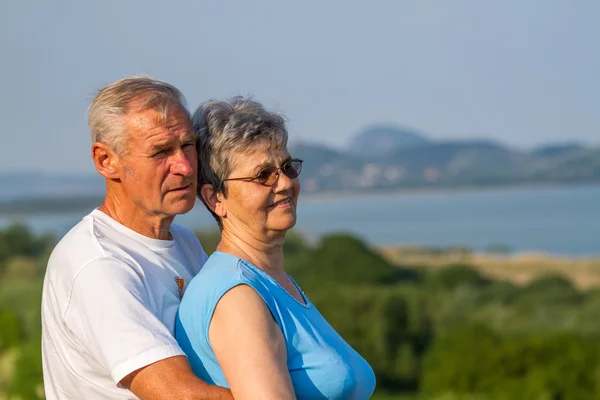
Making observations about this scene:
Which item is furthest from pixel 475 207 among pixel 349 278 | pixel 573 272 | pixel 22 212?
pixel 349 278

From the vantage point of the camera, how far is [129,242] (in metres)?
2.93

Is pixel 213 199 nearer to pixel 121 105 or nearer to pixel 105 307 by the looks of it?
pixel 121 105

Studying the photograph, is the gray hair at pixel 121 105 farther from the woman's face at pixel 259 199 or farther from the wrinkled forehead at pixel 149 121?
the woman's face at pixel 259 199

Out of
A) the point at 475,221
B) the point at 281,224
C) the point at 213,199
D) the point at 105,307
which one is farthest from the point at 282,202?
the point at 475,221

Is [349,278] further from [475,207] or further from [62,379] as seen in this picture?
[475,207]

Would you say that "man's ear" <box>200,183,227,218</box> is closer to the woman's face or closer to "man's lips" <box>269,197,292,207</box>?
the woman's face

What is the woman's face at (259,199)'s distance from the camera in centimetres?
279

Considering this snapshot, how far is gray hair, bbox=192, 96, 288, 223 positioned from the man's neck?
226 millimetres

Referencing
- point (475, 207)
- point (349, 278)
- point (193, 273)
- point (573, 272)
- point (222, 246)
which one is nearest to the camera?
point (222, 246)

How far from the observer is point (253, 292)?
2.62 m

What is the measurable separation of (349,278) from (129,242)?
1255 inches

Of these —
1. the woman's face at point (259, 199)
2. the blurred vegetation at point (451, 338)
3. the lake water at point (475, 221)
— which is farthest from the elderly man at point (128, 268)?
the lake water at point (475, 221)

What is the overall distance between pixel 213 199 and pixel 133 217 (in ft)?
0.86

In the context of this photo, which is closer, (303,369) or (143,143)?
(303,369)
